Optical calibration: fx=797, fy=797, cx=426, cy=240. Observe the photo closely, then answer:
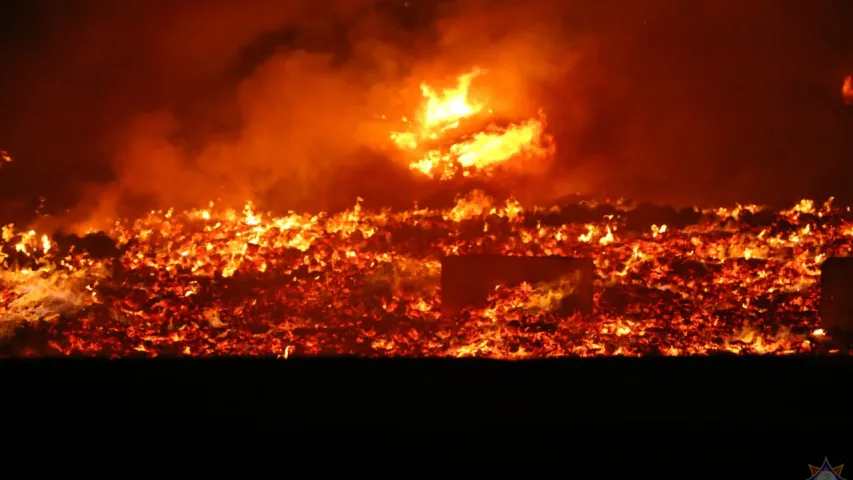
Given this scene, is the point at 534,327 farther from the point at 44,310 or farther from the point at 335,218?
the point at 44,310

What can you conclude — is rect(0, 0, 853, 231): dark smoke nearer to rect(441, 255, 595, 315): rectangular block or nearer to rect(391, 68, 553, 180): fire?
rect(391, 68, 553, 180): fire

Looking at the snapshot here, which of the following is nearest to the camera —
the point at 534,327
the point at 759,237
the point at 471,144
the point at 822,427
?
the point at 822,427

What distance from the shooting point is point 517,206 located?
722cm

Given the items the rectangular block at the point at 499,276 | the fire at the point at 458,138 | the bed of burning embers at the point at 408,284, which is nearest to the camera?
the bed of burning embers at the point at 408,284

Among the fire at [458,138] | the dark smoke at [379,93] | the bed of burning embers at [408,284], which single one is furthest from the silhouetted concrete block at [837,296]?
the fire at [458,138]

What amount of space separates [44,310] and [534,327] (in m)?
3.68

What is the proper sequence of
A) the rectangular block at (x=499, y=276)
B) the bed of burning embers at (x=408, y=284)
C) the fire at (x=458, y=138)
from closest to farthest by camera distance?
the bed of burning embers at (x=408, y=284)
the rectangular block at (x=499, y=276)
the fire at (x=458, y=138)

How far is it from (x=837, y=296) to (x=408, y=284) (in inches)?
125

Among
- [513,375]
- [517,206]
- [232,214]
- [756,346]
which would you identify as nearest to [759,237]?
[756,346]

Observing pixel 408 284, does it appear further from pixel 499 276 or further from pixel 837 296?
pixel 837 296

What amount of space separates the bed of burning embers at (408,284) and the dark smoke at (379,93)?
51cm

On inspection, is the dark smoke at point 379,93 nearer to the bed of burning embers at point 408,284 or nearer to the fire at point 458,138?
the fire at point 458,138

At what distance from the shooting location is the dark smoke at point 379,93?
24.7ft

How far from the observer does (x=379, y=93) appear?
7.60 m
